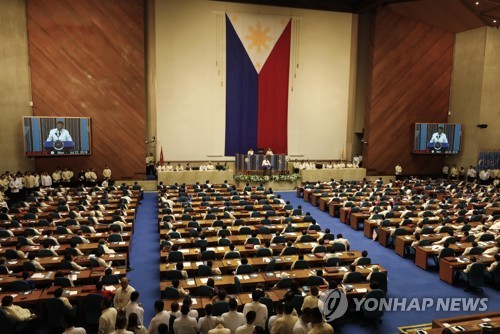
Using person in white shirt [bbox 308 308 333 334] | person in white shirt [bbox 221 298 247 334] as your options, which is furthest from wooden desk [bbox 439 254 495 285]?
person in white shirt [bbox 221 298 247 334]

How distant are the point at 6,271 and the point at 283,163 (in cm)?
1754

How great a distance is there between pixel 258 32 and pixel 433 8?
10476 mm

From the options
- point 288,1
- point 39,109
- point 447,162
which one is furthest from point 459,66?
point 39,109

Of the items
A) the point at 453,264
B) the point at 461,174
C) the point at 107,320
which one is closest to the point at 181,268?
the point at 107,320

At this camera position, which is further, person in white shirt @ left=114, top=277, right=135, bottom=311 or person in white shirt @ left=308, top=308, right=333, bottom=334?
person in white shirt @ left=114, top=277, right=135, bottom=311

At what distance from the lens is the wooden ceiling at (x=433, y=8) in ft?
71.9

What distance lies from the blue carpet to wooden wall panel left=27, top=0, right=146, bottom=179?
13.7m

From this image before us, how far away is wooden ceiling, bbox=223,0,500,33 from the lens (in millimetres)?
21927

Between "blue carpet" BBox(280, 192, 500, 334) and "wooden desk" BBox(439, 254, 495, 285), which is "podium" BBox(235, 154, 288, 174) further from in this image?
"wooden desk" BBox(439, 254, 495, 285)

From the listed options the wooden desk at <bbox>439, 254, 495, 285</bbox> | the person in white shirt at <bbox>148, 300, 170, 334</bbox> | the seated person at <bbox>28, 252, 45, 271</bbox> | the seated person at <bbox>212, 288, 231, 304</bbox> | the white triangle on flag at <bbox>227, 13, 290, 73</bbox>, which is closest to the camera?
the person in white shirt at <bbox>148, 300, 170, 334</bbox>

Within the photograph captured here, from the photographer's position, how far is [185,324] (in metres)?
7.16

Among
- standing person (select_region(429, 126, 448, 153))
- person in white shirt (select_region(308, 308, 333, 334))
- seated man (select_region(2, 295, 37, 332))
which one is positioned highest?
standing person (select_region(429, 126, 448, 153))

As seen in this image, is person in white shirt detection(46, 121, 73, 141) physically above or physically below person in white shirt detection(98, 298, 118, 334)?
above

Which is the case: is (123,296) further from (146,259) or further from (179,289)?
(146,259)
